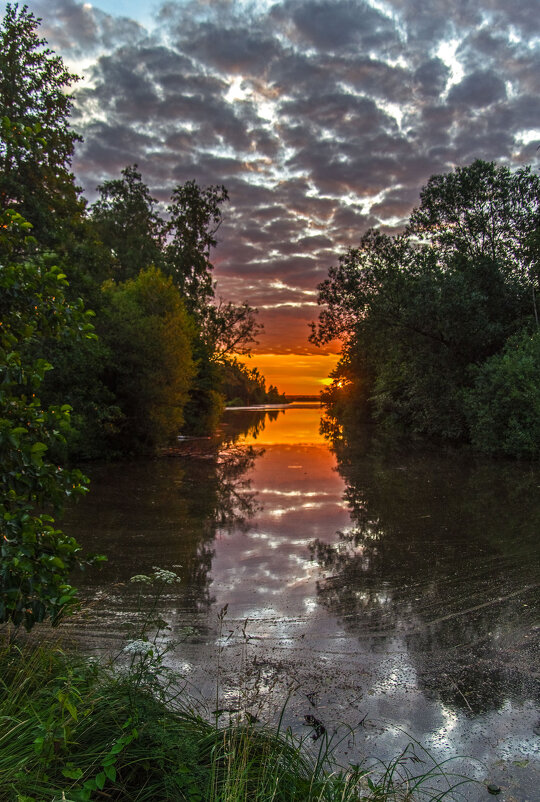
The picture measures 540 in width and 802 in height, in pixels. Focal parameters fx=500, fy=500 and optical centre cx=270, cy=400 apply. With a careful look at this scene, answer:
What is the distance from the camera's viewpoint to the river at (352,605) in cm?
352

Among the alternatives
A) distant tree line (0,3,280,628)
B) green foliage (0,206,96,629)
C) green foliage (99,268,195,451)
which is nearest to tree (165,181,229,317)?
distant tree line (0,3,280,628)

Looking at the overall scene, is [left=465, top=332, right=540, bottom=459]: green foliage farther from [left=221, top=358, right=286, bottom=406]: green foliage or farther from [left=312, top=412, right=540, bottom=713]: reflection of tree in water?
[left=221, top=358, right=286, bottom=406]: green foliage

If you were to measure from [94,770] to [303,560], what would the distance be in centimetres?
522

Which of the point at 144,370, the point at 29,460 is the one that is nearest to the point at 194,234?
the point at 144,370

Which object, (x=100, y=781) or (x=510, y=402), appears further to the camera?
(x=510, y=402)

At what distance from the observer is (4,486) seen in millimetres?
2887

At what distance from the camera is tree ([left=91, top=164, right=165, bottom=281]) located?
34312mm

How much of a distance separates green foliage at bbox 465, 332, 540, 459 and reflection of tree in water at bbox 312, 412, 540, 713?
467 cm

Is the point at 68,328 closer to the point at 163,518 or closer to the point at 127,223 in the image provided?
the point at 163,518

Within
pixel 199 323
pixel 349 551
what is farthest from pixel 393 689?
pixel 199 323

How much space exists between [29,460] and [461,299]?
21829 mm

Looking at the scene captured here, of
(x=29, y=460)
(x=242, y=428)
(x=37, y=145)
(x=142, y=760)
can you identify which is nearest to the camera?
(x=142, y=760)

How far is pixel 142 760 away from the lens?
2.47 m

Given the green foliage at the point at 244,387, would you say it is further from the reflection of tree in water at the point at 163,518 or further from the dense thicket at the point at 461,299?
the reflection of tree in water at the point at 163,518
